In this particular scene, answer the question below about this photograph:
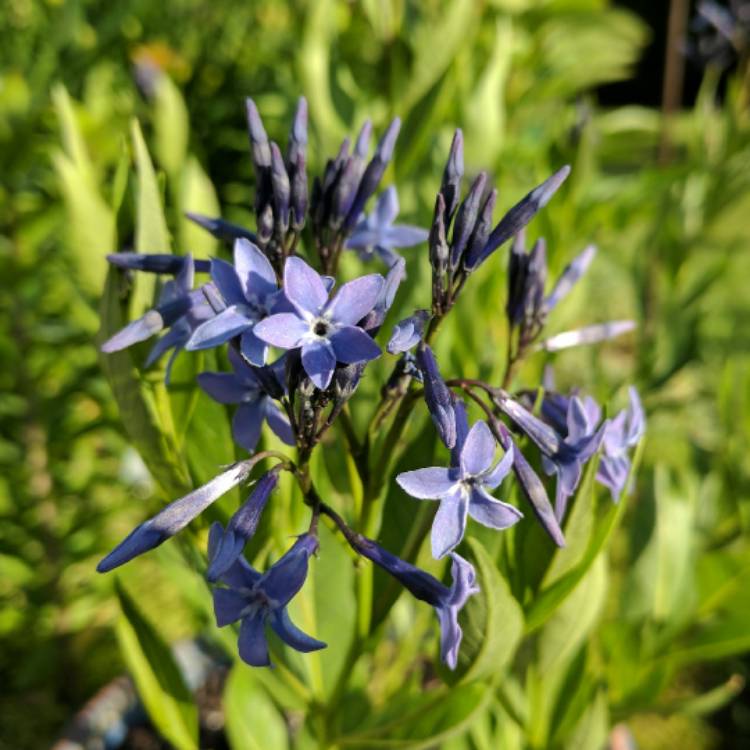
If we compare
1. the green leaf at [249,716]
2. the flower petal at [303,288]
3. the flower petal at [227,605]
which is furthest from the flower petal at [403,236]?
the green leaf at [249,716]

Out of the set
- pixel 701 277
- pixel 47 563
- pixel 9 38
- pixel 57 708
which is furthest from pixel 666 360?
pixel 9 38

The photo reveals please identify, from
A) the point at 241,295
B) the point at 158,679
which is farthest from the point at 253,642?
the point at 158,679

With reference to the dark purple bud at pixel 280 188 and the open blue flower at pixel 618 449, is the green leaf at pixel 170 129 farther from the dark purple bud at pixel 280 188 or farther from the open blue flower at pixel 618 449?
the open blue flower at pixel 618 449

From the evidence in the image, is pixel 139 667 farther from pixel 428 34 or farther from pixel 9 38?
pixel 9 38

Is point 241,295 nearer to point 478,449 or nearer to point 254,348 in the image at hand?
point 254,348

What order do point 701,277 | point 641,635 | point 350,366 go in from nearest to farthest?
point 350,366 < point 641,635 < point 701,277

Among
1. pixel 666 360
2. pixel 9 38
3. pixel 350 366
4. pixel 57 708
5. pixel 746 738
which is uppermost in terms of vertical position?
pixel 9 38
